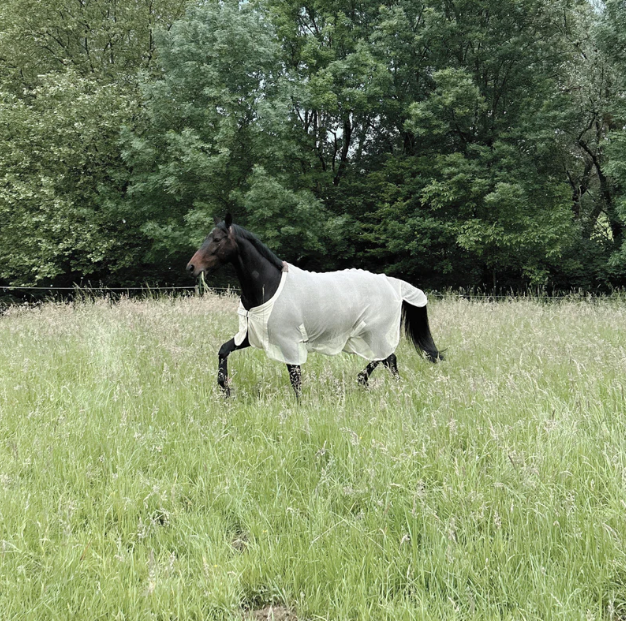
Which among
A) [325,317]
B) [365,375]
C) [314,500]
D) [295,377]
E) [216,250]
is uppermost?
[216,250]

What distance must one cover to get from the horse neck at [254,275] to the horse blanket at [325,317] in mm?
87

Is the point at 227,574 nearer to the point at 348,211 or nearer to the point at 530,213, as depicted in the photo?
the point at 530,213

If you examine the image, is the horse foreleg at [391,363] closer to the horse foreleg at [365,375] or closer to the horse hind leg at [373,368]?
the horse hind leg at [373,368]

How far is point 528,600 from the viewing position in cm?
177

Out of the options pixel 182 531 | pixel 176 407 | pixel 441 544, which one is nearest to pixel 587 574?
pixel 441 544

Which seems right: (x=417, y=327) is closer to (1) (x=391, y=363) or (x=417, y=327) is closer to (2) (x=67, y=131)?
(1) (x=391, y=363)

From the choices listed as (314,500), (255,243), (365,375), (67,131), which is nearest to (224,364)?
(255,243)

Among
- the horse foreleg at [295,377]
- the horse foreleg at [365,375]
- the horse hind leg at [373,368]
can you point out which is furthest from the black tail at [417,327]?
the horse foreleg at [295,377]

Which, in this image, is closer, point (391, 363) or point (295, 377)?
point (295, 377)

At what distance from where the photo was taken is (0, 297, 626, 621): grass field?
186cm

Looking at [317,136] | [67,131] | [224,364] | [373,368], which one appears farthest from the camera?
[317,136]

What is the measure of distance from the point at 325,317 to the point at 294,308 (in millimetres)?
376

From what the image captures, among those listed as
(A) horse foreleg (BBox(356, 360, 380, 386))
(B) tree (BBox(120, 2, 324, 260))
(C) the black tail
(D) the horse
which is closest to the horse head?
(D) the horse

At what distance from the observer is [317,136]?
22609 mm
